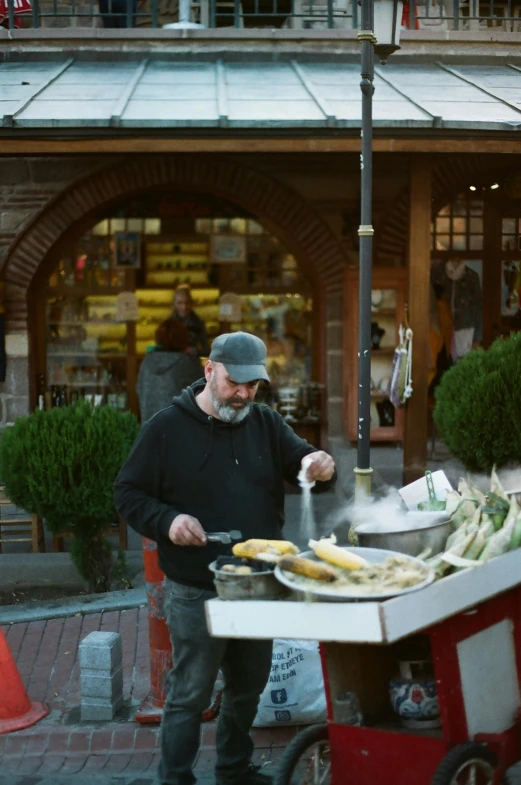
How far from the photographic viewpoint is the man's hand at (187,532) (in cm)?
400

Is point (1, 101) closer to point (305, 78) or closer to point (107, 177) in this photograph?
point (107, 177)

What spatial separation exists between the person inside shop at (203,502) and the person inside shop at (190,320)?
6.48m

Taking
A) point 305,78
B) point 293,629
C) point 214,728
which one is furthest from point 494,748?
point 305,78

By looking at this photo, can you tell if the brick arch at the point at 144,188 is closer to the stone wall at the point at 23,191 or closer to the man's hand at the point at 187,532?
the stone wall at the point at 23,191

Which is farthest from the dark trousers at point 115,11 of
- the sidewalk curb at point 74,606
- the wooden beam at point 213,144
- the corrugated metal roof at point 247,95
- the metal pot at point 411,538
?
the metal pot at point 411,538

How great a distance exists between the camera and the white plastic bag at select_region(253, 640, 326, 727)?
512 cm

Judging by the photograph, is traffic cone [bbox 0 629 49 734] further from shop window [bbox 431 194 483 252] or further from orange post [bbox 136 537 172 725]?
shop window [bbox 431 194 483 252]

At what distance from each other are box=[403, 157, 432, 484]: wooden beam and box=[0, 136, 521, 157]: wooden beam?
573 millimetres

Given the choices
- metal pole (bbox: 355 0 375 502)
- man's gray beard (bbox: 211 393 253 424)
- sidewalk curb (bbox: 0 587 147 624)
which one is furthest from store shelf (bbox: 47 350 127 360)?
man's gray beard (bbox: 211 393 253 424)

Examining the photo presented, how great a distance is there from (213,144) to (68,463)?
2.79 metres

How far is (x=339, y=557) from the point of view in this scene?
12.5 feet

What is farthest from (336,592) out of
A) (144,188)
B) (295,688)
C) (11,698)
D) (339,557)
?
(144,188)

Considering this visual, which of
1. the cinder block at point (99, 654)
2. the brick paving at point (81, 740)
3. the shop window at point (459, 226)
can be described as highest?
the shop window at point (459, 226)

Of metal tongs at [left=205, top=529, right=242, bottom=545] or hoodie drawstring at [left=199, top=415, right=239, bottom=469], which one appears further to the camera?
hoodie drawstring at [left=199, top=415, right=239, bottom=469]
